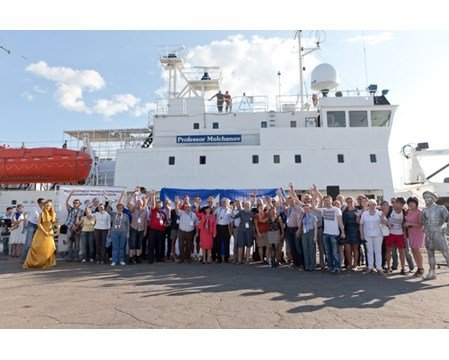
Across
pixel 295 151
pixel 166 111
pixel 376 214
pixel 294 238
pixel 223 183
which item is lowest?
pixel 294 238

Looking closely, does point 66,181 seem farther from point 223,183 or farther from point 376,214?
point 376,214

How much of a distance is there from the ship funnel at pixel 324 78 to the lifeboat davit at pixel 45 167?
1353 cm

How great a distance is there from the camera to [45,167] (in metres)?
15.8

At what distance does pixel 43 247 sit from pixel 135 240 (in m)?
2.17

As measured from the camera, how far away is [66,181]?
16.1 meters

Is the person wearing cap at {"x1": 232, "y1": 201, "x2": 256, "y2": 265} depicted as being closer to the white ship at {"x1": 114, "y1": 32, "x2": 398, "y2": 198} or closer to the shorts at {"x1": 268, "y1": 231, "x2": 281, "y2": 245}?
the shorts at {"x1": 268, "y1": 231, "x2": 281, "y2": 245}

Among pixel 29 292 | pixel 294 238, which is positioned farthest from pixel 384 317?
pixel 29 292

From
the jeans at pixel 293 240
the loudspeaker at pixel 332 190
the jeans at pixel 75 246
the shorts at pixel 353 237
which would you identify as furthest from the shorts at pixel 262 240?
the loudspeaker at pixel 332 190

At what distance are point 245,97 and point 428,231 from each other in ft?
41.8

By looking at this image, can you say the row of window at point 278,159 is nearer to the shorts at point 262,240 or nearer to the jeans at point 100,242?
the jeans at point 100,242

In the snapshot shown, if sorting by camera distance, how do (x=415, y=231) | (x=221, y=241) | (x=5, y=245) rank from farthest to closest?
(x=5, y=245)
(x=221, y=241)
(x=415, y=231)

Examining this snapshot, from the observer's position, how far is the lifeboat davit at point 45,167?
15.8 m

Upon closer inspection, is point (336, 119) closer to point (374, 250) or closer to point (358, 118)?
point (358, 118)

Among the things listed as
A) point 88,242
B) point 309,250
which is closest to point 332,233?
point 309,250
